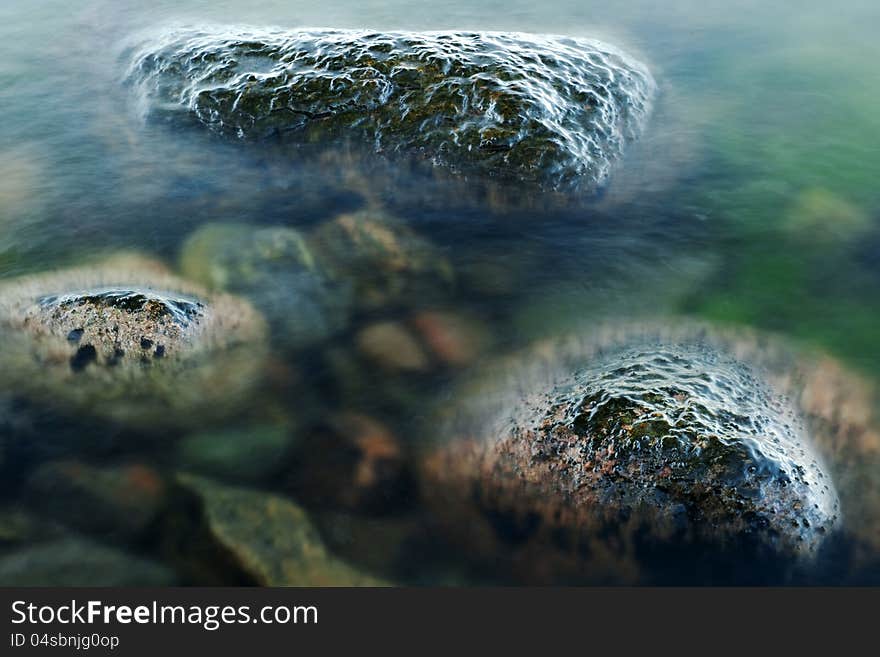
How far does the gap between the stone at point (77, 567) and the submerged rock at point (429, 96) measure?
548 cm

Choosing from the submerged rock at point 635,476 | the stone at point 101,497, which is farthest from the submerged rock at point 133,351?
the submerged rock at point 635,476

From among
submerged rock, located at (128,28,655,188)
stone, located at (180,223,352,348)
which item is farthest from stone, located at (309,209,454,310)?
submerged rock, located at (128,28,655,188)

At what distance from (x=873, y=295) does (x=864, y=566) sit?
3.31 meters

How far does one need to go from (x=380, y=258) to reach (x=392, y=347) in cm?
139

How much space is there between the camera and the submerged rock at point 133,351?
582 cm

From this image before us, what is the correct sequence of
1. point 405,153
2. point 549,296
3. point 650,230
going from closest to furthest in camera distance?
point 549,296 < point 650,230 < point 405,153

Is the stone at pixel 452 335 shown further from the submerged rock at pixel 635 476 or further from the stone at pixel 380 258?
the submerged rock at pixel 635 476

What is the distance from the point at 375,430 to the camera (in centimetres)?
567

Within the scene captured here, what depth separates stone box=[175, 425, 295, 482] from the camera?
211 inches

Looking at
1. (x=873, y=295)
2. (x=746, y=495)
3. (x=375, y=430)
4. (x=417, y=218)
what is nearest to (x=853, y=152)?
(x=873, y=295)

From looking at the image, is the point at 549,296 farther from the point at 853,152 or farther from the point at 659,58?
the point at 659,58

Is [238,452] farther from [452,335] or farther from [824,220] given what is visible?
[824,220]

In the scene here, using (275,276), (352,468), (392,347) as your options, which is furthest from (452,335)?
(275,276)

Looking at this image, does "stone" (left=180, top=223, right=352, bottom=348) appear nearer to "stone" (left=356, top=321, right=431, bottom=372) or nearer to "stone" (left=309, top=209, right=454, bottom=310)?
"stone" (left=309, top=209, right=454, bottom=310)
